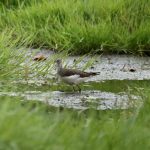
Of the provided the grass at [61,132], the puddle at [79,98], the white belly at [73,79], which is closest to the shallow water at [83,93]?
the puddle at [79,98]

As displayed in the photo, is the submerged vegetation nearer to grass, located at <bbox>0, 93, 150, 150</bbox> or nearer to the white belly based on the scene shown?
grass, located at <bbox>0, 93, 150, 150</bbox>

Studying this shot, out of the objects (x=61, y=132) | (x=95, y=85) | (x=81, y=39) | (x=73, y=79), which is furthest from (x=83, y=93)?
(x=61, y=132)

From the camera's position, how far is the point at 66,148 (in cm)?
374

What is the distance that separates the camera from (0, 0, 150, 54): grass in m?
8.90

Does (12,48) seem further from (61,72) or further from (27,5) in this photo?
(27,5)

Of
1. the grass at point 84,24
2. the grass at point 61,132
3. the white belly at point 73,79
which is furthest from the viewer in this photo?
the grass at point 84,24

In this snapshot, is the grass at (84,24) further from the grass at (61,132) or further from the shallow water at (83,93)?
the grass at (61,132)

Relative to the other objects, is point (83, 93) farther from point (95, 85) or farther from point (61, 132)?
point (61, 132)

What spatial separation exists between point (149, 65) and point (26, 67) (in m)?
2.13

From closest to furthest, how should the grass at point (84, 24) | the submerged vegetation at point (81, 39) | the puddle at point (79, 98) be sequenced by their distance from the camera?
the submerged vegetation at point (81, 39) < the puddle at point (79, 98) < the grass at point (84, 24)

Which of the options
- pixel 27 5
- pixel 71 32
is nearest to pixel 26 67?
pixel 71 32

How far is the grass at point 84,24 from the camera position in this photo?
8.90 meters

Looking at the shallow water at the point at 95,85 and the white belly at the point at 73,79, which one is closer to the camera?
the shallow water at the point at 95,85

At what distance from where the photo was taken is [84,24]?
358 inches
